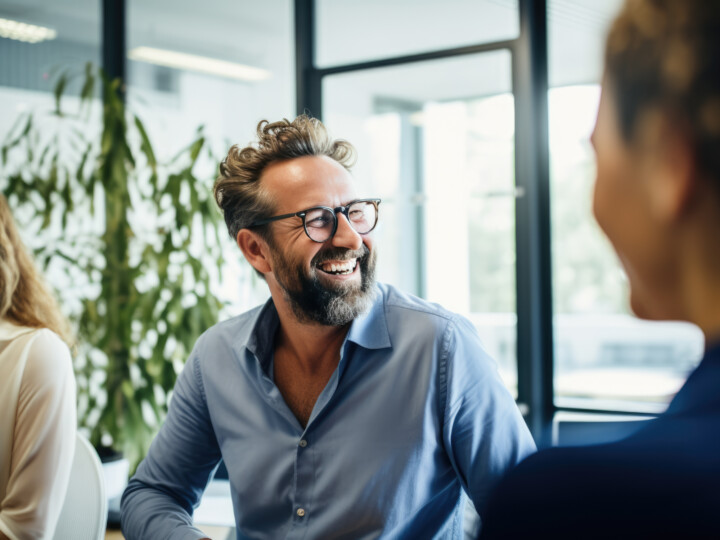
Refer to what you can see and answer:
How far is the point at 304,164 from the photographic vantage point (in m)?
1.51

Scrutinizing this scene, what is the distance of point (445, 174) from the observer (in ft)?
11.1

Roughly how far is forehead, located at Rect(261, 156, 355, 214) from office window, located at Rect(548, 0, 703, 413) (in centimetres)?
185

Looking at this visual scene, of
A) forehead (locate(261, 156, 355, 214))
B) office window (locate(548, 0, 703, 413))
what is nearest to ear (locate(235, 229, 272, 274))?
forehead (locate(261, 156, 355, 214))

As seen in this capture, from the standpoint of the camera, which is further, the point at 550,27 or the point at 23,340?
the point at 550,27

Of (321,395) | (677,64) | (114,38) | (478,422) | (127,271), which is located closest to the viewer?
(677,64)

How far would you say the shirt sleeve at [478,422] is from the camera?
1.21m

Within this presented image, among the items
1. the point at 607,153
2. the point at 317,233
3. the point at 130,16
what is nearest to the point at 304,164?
the point at 317,233

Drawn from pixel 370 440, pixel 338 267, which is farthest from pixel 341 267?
pixel 370 440

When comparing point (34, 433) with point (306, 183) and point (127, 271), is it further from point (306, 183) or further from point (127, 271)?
point (127, 271)

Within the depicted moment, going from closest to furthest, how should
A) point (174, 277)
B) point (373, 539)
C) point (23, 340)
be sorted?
point (373, 539), point (23, 340), point (174, 277)

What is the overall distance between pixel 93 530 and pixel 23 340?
445 mm

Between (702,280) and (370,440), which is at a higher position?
(702,280)

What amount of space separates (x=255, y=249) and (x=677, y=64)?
1305mm

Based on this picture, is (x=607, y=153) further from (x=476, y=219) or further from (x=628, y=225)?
(x=476, y=219)
